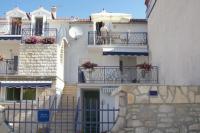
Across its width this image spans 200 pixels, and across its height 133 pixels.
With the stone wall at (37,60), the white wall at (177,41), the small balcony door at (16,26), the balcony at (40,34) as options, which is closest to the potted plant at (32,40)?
the balcony at (40,34)

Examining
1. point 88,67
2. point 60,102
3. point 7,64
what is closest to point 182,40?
point 88,67

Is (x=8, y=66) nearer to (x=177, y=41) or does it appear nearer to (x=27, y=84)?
(x=27, y=84)

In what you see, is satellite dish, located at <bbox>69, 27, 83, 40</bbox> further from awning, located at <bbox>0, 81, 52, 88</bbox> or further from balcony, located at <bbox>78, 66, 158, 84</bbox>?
awning, located at <bbox>0, 81, 52, 88</bbox>

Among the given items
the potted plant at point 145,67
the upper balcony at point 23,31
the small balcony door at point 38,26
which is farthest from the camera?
the small balcony door at point 38,26

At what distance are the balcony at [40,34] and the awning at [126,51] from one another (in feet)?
15.2

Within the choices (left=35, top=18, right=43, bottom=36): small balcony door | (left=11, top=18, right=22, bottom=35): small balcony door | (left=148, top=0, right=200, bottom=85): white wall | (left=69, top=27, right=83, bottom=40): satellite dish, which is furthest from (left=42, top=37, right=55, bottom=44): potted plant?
(left=148, top=0, right=200, bottom=85): white wall

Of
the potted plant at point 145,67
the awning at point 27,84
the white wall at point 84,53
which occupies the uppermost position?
the white wall at point 84,53

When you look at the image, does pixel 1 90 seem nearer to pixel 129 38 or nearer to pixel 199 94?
pixel 129 38

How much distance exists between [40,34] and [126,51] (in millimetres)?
8096

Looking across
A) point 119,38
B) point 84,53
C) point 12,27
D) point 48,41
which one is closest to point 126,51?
point 119,38

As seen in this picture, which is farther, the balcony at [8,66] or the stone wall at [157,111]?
the balcony at [8,66]

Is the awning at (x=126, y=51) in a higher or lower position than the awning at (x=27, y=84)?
higher

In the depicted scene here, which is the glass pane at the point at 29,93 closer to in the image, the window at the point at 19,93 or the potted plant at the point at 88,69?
the window at the point at 19,93

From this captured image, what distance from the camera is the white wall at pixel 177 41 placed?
14148 millimetres
